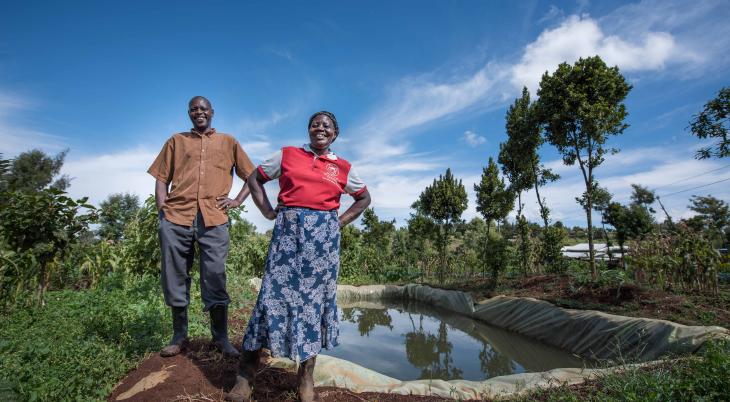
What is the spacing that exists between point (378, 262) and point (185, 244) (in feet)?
47.3

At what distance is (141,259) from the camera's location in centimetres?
517

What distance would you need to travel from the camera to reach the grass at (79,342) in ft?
6.29

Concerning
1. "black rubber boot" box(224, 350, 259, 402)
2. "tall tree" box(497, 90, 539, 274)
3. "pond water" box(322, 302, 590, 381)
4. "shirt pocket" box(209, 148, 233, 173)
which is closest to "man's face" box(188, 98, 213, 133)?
"shirt pocket" box(209, 148, 233, 173)

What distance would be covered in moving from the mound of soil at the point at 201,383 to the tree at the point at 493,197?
33.4 feet

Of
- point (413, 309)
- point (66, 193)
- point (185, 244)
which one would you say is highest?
point (66, 193)

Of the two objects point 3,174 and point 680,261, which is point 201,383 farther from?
point 680,261

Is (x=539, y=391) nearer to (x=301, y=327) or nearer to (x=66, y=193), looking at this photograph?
(x=301, y=327)

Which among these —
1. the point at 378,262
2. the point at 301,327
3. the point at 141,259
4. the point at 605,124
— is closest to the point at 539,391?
the point at 301,327

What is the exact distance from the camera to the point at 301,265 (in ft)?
6.13

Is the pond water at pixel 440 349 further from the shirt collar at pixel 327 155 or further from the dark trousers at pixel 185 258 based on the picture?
the shirt collar at pixel 327 155

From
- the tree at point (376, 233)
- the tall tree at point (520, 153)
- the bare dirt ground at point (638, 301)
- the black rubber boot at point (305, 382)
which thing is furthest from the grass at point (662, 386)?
the tree at point (376, 233)

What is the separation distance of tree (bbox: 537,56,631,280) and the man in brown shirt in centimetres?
812

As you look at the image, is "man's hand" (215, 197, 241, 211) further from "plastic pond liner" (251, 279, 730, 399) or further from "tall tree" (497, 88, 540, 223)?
"tall tree" (497, 88, 540, 223)

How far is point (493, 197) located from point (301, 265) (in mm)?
10897
